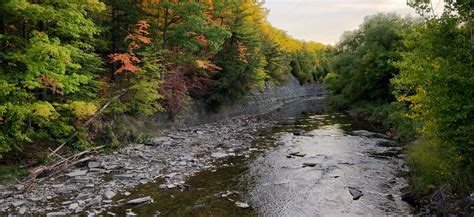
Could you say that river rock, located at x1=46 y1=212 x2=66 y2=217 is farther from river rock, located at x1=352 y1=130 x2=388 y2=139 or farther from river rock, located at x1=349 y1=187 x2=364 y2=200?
river rock, located at x1=352 y1=130 x2=388 y2=139

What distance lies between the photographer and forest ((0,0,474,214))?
10117 mm

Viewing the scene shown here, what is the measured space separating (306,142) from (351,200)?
10.6m

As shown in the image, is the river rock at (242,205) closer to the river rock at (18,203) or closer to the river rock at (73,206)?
the river rock at (73,206)

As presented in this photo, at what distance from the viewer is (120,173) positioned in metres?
14.0

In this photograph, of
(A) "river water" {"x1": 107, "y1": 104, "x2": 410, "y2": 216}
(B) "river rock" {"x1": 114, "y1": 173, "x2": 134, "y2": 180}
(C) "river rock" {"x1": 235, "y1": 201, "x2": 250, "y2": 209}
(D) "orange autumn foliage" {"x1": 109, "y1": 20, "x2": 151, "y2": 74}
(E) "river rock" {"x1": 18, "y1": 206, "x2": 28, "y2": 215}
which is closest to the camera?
(E) "river rock" {"x1": 18, "y1": 206, "x2": 28, "y2": 215}

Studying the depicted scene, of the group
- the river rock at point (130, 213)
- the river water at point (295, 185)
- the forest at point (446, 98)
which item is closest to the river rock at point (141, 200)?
the river water at point (295, 185)

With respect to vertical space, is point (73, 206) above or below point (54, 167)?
below

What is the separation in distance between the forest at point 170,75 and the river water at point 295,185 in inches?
50.5

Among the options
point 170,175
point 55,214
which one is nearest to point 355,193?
point 170,175

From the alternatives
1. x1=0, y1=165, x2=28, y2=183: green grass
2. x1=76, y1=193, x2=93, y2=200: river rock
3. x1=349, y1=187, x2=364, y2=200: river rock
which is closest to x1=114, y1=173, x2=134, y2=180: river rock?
x1=76, y1=193, x2=93, y2=200: river rock

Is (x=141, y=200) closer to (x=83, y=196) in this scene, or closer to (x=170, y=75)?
(x=83, y=196)

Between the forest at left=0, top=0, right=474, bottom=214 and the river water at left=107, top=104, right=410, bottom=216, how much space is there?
128 centimetres

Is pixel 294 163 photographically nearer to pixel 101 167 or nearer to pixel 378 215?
pixel 378 215

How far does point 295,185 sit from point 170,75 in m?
14.9
